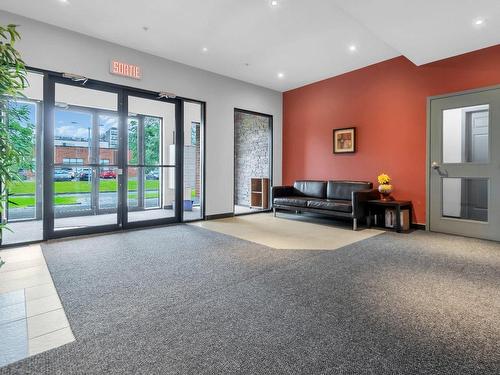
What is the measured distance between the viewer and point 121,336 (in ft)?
5.53

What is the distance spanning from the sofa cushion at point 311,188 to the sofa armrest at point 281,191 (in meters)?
0.15

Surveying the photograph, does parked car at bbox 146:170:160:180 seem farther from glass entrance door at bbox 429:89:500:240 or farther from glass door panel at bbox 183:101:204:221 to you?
glass entrance door at bbox 429:89:500:240

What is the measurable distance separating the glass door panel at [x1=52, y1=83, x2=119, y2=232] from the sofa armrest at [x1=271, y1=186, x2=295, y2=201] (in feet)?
10.7

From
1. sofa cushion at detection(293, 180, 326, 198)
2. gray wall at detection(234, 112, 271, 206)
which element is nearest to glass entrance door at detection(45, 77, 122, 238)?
gray wall at detection(234, 112, 271, 206)

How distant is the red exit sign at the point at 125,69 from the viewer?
4.62 metres

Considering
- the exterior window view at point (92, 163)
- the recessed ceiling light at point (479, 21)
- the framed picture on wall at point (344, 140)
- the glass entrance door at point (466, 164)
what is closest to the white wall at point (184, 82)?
the exterior window view at point (92, 163)

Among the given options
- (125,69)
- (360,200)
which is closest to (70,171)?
(125,69)

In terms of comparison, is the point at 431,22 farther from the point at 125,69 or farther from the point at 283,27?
the point at 125,69

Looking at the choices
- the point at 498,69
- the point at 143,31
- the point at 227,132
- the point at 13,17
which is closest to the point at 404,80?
the point at 498,69

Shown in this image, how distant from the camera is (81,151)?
4.63 meters

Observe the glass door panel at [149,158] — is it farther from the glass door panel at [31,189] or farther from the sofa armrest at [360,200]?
the sofa armrest at [360,200]

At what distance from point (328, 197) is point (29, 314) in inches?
204

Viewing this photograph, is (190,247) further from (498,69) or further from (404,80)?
(498,69)

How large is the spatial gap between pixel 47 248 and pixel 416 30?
573 centimetres
